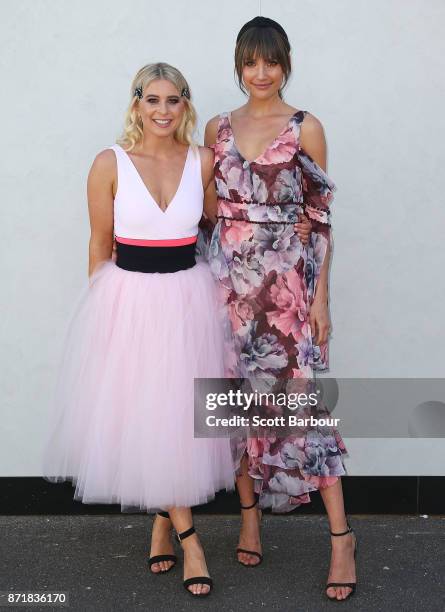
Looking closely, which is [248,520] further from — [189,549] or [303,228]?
[303,228]

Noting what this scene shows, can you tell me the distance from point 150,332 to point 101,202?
1.59 ft

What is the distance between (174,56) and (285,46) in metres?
0.72

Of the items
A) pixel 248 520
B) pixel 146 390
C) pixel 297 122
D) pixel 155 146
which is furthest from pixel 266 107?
pixel 248 520

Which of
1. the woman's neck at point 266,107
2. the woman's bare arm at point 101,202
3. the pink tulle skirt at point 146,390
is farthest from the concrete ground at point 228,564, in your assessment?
the woman's neck at point 266,107

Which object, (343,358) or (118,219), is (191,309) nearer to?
(118,219)

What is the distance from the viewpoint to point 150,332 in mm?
2904

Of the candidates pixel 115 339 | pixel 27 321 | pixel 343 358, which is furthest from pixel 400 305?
pixel 27 321

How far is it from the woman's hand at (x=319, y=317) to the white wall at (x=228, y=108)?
2.05ft

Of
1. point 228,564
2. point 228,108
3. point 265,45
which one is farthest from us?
point 228,108

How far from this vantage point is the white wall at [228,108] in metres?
3.44

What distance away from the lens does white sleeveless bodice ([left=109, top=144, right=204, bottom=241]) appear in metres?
2.91

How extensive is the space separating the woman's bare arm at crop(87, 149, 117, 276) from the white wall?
1.82ft

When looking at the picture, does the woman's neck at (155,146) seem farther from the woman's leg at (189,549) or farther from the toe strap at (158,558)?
the toe strap at (158,558)

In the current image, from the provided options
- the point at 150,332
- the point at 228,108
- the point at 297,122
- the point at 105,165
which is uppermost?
the point at 228,108
